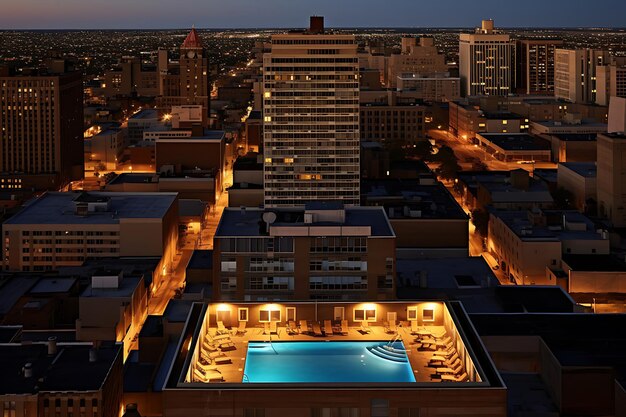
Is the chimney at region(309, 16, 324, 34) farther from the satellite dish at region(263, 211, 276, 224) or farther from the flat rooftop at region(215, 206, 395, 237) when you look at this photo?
the satellite dish at region(263, 211, 276, 224)

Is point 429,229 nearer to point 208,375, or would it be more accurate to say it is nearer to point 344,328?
point 344,328

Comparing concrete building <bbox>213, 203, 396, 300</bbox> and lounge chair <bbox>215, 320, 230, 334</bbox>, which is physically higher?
lounge chair <bbox>215, 320, 230, 334</bbox>

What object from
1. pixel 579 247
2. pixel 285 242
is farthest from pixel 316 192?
pixel 285 242

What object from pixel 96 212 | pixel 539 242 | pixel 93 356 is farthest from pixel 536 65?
pixel 93 356

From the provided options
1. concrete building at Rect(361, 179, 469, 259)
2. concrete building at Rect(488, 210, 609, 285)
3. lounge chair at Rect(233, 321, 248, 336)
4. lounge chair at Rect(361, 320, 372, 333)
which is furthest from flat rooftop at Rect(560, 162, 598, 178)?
lounge chair at Rect(233, 321, 248, 336)

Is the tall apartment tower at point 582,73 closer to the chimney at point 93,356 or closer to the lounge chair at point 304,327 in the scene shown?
the chimney at point 93,356

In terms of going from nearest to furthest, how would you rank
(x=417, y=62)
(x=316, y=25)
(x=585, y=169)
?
1. (x=316, y=25)
2. (x=585, y=169)
3. (x=417, y=62)

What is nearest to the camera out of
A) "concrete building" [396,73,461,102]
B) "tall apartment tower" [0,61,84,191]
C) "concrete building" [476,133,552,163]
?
"tall apartment tower" [0,61,84,191]
